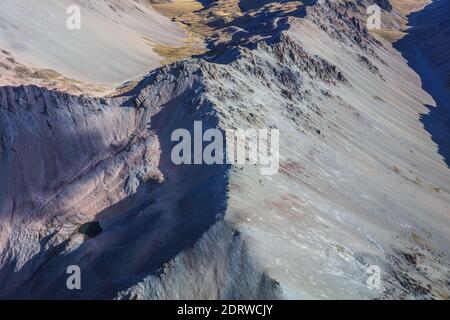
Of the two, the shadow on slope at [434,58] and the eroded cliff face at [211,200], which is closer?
the eroded cliff face at [211,200]

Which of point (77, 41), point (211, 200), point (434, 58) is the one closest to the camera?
point (211, 200)

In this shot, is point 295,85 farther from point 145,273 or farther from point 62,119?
point 145,273

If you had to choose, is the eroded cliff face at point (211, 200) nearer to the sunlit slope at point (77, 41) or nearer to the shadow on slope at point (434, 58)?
the shadow on slope at point (434, 58)

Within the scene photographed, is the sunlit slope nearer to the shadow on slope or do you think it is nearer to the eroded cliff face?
the eroded cliff face

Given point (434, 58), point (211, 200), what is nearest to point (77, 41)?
point (211, 200)

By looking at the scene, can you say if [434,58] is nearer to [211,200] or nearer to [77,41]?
[77,41]

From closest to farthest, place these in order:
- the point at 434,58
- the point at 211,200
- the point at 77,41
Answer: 1. the point at 211,200
2. the point at 77,41
3. the point at 434,58

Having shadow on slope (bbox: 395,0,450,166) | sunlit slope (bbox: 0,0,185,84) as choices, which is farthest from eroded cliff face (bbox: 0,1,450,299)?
sunlit slope (bbox: 0,0,185,84)

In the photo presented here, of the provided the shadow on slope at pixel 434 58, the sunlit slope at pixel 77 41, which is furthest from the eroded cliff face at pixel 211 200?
the sunlit slope at pixel 77 41
